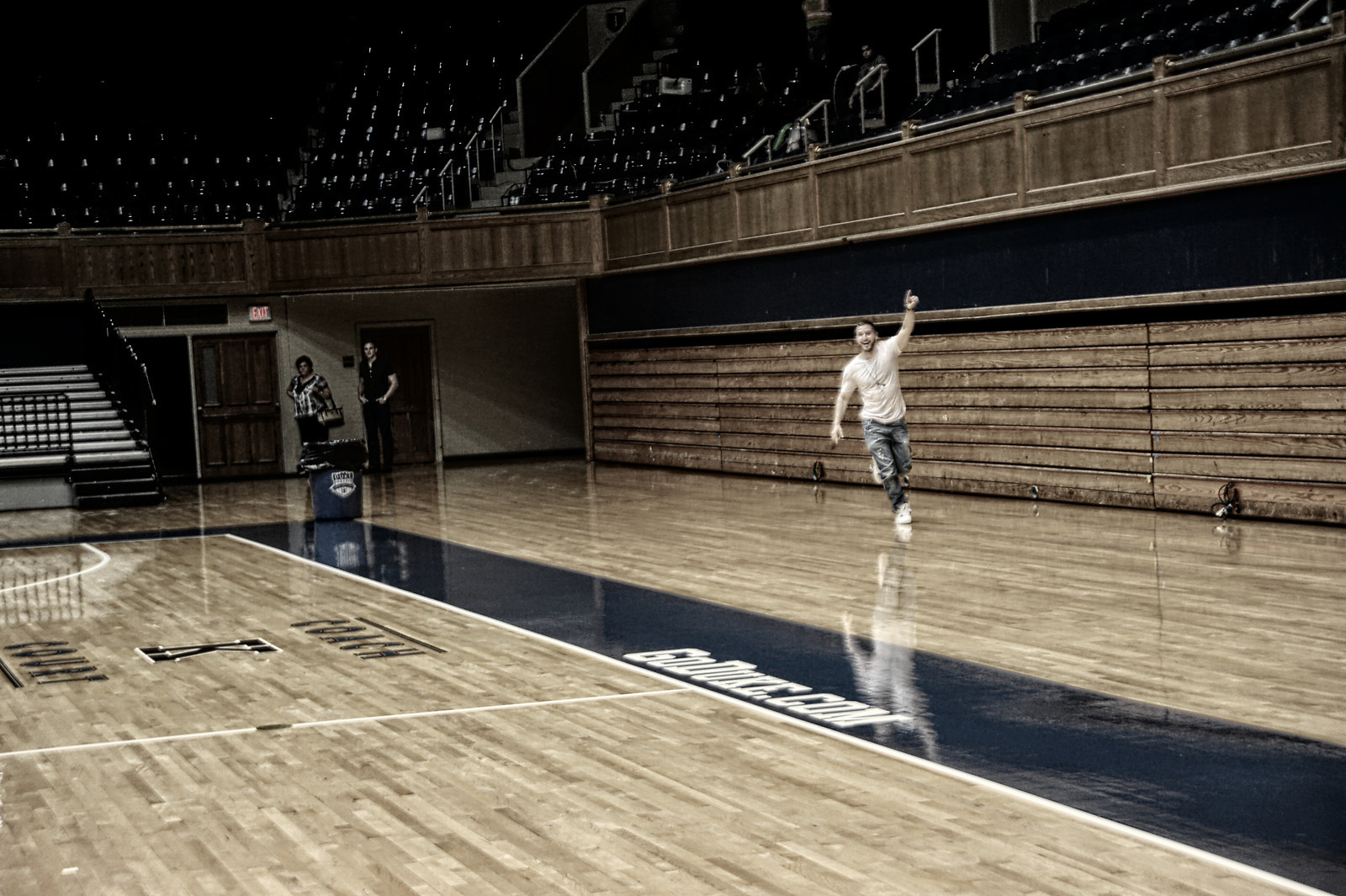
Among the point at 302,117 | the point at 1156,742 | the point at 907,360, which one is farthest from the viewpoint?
the point at 302,117

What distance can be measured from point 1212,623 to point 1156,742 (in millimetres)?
2077

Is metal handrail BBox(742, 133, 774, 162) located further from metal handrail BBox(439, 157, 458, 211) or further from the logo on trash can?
the logo on trash can

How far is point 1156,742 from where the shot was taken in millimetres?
4684

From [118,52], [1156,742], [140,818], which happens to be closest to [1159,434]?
[1156,742]

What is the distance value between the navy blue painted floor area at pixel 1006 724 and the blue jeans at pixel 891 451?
6.92 ft

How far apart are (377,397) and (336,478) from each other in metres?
5.14

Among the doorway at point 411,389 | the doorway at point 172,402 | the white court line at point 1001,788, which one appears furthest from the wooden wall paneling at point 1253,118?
the doorway at point 172,402

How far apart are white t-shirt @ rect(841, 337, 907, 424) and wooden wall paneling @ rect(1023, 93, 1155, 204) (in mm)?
1962

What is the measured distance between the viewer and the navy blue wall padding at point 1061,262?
372 inches

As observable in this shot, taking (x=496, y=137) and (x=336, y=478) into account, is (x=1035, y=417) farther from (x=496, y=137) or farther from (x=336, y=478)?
(x=496, y=137)

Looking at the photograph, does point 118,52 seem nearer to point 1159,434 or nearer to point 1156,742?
point 1159,434

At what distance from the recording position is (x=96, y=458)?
15914 mm

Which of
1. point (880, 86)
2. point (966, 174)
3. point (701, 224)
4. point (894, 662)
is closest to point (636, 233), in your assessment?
point (701, 224)

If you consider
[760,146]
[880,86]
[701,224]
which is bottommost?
[701,224]
